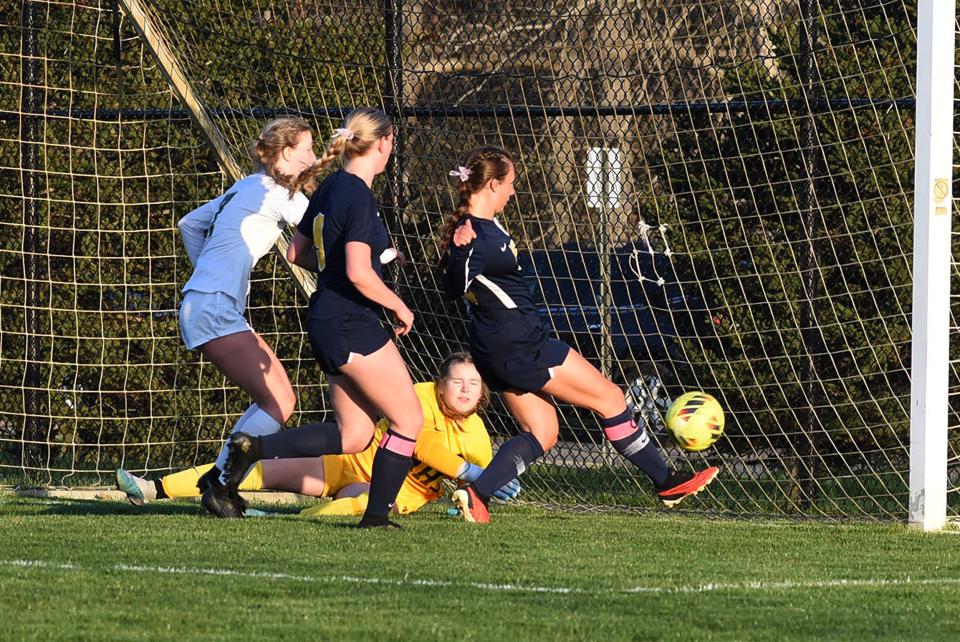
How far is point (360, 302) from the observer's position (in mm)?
6832

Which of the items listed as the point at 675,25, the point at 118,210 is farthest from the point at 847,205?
the point at 118,210

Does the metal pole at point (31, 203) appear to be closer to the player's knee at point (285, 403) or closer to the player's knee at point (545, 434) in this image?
the player's knee at point (285, 403)

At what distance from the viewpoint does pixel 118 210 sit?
34.8 ft

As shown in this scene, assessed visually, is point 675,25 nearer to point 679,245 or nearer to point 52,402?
point 679,245

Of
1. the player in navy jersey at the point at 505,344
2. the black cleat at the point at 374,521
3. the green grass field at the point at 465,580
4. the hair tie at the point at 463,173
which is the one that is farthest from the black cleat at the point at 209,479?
the hair tie at the point at 463,173

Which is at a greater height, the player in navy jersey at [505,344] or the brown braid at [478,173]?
the brown braid at [478,173]

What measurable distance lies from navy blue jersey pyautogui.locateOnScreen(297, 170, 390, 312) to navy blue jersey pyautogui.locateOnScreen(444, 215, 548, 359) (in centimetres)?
40

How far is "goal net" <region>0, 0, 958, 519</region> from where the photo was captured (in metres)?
8.86

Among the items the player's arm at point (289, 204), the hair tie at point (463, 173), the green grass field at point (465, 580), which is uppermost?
the hair tie at point (463, 173)

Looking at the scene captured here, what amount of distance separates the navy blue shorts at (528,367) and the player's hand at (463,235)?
56 cm

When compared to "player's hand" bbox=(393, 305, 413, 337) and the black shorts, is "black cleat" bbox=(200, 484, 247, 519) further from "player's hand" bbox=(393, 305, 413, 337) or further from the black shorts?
"player's hand" bbox=(393, 305, 413, 337)

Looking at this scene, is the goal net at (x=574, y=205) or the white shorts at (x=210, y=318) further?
the goal net at (x=574, y=205)

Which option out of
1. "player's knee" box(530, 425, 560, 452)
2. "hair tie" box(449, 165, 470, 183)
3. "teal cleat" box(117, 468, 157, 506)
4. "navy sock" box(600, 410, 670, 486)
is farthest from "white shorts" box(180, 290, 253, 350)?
"navy sock" box(600, 410, 670, 486)

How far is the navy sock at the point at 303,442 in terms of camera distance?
23.6 ft
